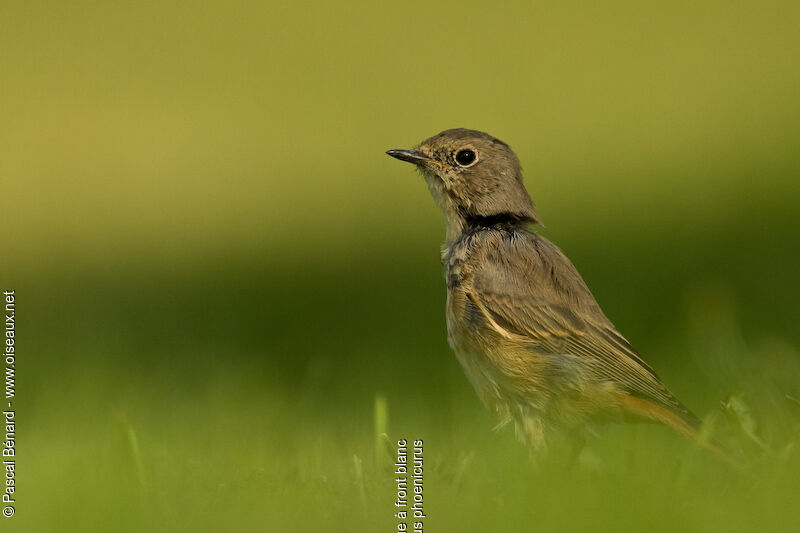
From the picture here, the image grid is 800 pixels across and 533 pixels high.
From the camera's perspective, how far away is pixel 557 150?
18.2 m

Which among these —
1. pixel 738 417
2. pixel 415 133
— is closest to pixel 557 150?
pixel 415 133

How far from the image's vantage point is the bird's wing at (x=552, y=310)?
6723mm

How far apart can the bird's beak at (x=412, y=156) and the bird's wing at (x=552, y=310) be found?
0.76 metres

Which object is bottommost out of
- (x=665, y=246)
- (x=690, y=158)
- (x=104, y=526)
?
(x=104, y=526)

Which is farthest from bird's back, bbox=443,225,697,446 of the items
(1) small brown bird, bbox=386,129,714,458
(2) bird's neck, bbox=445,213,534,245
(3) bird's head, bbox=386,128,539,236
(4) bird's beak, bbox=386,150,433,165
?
(4) bird's beak, bbox=386,150,433,165

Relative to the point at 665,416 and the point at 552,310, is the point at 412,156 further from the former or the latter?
the point at 665,416

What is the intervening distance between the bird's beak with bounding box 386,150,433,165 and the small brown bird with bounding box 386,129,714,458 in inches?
0.6

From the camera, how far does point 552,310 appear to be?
7.03 m

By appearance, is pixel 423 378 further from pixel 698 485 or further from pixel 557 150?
pixel 557 150

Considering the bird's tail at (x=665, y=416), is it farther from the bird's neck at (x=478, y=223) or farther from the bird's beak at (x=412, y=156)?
the bird's beak at (x=412, y=156)

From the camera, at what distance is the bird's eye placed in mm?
7785

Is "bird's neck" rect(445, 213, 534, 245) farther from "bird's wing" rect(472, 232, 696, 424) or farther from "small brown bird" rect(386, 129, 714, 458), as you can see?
"bird's wing" rect(472, 232, 696, 424)

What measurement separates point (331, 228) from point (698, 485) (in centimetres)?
862

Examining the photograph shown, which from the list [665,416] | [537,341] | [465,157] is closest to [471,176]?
[465,157]
